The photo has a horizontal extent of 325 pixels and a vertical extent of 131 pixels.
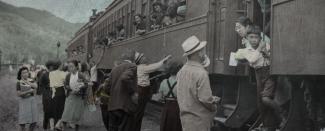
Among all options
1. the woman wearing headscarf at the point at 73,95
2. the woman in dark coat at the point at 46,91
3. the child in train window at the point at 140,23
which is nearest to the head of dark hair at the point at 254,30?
the woman wearing headscarf at the point at 73,95

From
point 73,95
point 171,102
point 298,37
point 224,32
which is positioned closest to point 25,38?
point 73,95

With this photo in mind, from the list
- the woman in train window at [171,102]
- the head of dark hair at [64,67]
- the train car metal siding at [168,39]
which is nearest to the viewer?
the woman in train window at [171,102]

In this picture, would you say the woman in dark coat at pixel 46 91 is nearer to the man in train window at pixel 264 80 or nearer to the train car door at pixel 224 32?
the train car door at pixel 224 32

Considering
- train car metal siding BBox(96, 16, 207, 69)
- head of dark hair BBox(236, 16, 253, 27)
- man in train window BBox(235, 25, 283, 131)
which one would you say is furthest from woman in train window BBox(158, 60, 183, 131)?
train car metal siding BBox(96, 16, 207, 69)

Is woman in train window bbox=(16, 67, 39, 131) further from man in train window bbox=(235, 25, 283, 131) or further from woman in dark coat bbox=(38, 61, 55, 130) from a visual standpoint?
man in train window bbox=(235, 25, 283, 131)

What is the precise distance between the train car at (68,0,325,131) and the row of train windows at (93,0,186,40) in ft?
0.30

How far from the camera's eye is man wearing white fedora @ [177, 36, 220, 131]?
5.13 metres

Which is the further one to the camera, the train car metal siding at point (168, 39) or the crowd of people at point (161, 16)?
the crowd of people at point (161, 16)

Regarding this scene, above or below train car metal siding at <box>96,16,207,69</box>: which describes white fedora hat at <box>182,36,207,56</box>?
below

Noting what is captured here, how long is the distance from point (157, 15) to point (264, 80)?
471 cm

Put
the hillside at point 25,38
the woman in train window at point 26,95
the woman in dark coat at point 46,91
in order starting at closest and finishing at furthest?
the woman in train window at point 26,95 < the woman in dark coat at point 46,91 < the hillside at point 25,38

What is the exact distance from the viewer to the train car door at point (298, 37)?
469 cm

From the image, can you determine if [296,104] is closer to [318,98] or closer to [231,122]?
[318,98]

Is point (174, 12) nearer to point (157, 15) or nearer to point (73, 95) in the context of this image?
point (157, 15)
